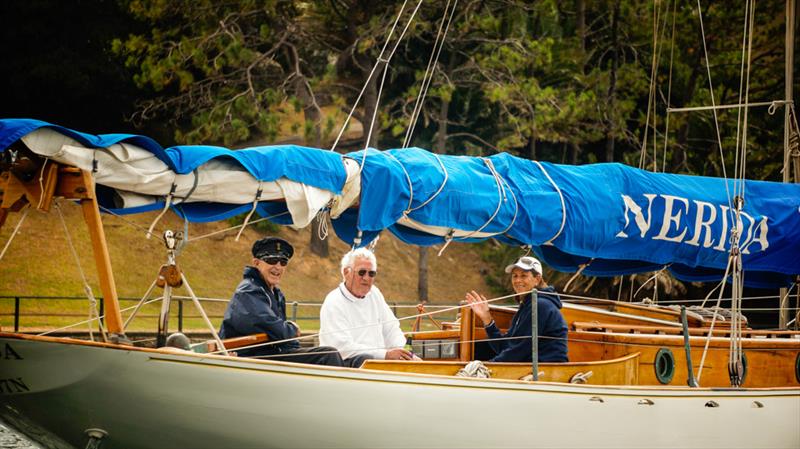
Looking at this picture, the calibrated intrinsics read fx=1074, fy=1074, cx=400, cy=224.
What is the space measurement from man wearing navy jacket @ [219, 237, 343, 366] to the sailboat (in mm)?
276

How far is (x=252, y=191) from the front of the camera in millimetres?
8711

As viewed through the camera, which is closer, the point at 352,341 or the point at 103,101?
the point at 352,341

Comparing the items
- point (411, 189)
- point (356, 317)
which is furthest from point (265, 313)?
point (411, 189)

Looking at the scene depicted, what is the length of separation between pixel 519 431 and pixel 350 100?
2332cm

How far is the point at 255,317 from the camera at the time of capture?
8711mm

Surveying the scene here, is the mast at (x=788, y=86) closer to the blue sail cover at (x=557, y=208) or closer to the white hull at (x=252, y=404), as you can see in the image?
the blue sail cover at (x=557, y=208)

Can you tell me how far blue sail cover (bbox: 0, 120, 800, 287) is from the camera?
905cm

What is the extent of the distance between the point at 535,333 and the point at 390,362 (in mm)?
1188

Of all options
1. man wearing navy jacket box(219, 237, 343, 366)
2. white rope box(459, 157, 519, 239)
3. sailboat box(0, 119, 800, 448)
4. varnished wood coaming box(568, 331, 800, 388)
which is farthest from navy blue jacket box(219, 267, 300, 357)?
varnished wood coaming box(568, 331, 800, 388)

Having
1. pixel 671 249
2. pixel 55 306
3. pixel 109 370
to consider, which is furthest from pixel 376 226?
pixel 55 306

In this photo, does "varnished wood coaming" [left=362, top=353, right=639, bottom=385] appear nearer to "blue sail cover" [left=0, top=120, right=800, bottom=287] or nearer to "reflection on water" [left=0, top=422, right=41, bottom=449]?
"blue sail cover" [left=0, top=120, right=800, bottom=287]

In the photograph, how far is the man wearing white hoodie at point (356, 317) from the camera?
902 cm

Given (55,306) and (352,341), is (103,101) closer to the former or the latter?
(55,306)

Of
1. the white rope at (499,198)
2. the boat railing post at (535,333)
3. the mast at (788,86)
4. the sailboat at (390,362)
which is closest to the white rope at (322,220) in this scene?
the sailboat at (390,362)
